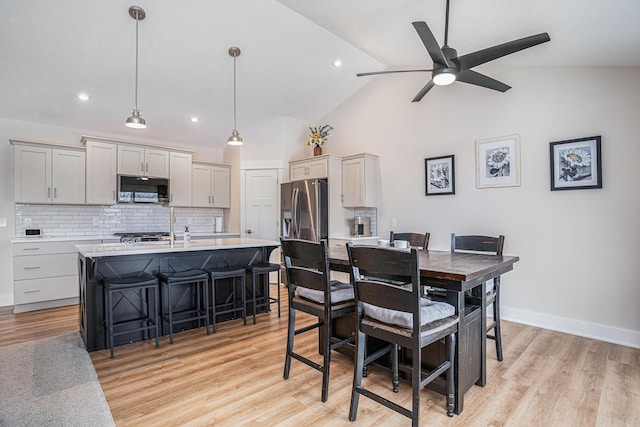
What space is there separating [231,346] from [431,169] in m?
3.26

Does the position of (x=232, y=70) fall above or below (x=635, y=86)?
above

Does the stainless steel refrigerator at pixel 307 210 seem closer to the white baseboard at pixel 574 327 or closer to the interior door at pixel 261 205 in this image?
the interior door at pixel 261 205

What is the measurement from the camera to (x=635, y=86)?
117 inches

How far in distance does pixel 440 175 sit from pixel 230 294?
9.97ft

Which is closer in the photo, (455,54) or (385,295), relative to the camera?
(385,295)

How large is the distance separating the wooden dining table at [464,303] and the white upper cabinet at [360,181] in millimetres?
2587

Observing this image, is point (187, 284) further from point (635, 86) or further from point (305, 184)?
point (635, 86)

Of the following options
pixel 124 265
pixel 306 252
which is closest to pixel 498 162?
pixel 306 252

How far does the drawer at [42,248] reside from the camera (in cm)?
411

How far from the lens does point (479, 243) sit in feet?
9.54

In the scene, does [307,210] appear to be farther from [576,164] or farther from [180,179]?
[576,164]

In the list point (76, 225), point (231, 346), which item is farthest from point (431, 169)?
point (76, 225)

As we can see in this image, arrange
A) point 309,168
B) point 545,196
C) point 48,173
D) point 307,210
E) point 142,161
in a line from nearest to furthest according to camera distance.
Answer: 1. point 545,196
2. point 48,173
3. point 307,210
4. point 142,161
5. point 309,168

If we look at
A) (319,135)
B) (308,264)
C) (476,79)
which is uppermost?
(319,135)
